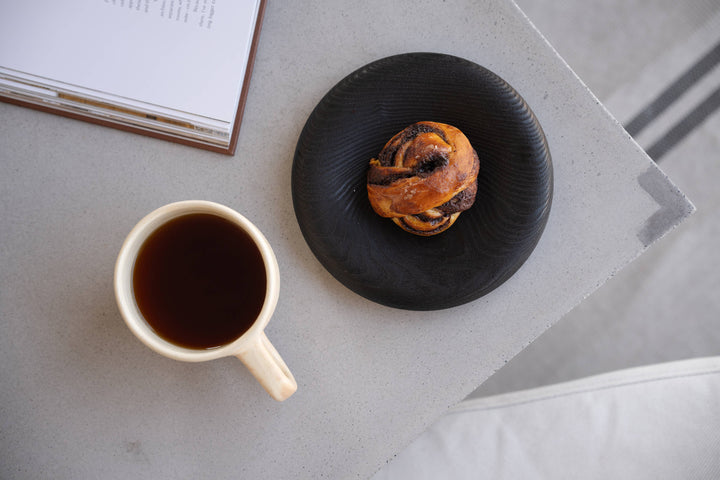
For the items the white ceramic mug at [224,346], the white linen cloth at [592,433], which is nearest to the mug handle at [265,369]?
the white ceramic mug at [224,346]

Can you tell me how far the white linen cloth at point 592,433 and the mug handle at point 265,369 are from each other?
45cm

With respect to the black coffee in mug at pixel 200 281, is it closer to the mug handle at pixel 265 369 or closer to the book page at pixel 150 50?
the mug handle at pixel 265 369

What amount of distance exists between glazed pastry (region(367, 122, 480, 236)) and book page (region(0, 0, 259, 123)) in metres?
0.25

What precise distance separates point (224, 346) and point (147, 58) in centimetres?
44

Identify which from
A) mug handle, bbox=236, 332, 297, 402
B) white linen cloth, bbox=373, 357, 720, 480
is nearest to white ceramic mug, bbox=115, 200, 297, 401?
mug handle, bbox=236, 332, 297, 402

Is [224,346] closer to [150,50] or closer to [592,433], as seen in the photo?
[150,50]

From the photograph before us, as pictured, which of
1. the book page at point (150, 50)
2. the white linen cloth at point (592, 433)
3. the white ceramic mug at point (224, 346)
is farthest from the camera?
the white linen cloth at point (592, 433)

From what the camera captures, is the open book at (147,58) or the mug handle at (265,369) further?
the open book at (147,58)

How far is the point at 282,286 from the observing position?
69cm

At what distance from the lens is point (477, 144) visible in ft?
2.09

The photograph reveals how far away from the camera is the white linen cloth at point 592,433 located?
78 centimetres

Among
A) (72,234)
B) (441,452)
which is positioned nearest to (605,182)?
(441,452)

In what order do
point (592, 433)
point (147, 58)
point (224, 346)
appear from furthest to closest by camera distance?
point (592, 433), point (147, 58), point (224, 346)

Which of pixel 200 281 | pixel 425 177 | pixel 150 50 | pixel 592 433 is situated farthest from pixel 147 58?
pixel 592 433
